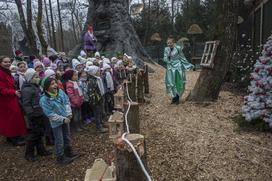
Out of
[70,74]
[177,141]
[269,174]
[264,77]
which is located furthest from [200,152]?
[70,74]

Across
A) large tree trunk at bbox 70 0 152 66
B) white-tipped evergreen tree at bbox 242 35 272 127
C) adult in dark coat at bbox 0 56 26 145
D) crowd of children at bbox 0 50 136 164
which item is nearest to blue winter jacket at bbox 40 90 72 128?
crowd of children at bbox 0 50 136 164

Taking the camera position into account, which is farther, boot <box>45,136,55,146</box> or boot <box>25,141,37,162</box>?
boot <box>45,136,55,146</box>

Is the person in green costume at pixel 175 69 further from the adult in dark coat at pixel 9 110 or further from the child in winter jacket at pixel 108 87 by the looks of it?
the adult in dark coat at pixel 9 110

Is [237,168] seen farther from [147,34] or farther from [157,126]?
[147,34]

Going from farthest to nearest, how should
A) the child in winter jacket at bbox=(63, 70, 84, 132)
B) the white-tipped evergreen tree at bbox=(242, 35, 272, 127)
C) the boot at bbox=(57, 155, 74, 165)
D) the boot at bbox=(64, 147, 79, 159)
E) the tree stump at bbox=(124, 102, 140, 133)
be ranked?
the child in winter jacket at bbox=(63, 70, 84, 132) → the white-tipped evergreen tree at bbox=(242, 35, 272, 127) → the boot at bbox=(64, 147, 79, 159) → the boot at bbox=(57, 155, 74, 165) → the tree stump at bbox=(124, 102, 140, 133)

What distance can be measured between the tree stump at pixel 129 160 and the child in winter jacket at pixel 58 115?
85.9 inches

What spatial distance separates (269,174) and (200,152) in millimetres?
1084

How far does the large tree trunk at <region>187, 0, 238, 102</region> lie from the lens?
25.7ft

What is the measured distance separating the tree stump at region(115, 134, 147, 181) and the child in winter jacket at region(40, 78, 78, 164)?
7.16 ft

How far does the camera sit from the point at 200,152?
16.2 ft

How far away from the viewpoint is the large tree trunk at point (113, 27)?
15188 mm

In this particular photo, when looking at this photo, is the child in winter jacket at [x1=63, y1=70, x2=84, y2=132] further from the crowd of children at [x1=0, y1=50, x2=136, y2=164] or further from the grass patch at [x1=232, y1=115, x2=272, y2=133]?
the grass patch at [x1=232, y1=115, x2=272, y2=133]

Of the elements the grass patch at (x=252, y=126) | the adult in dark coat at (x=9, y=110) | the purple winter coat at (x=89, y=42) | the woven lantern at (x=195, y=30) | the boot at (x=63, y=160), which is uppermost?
the woven lantern at (x=195, y=30)

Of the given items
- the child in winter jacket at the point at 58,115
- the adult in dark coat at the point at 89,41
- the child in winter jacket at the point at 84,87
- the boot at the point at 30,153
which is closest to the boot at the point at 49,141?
the boot at the point at 30,153
